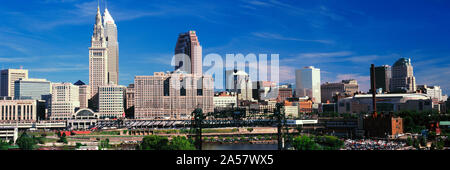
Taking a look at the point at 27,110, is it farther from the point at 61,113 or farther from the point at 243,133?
the point at 243,133

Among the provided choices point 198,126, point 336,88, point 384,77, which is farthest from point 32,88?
point 384,77

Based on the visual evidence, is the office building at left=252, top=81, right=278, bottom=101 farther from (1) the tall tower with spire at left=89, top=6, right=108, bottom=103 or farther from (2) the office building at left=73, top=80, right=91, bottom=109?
(2) the office building at left=73, top=80, right=91, bottom=109

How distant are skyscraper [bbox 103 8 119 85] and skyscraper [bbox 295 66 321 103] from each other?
46.0m

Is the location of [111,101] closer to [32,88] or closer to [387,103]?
[32,88]

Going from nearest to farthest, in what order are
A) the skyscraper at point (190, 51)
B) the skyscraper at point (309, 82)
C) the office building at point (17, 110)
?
the office building at point (17, 110), the skyscraper at point (190, 51), the skyscraper at point (309, 82)

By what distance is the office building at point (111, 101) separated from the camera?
8231 cm

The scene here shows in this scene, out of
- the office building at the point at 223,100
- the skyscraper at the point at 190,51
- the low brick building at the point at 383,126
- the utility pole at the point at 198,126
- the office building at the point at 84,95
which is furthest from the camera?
the skyscraper at the point at 190,51

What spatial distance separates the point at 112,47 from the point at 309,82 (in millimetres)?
50703

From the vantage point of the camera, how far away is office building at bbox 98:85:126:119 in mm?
82312

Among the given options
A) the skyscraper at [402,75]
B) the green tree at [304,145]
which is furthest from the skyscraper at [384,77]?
the green tree at [304,145]

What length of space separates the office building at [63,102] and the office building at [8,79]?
29413 millimetres

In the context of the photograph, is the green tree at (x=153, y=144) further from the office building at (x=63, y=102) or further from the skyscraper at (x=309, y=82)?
the skyscraper at (x=309, y=82)

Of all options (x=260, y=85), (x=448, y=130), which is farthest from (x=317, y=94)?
(x=448, y=130)
